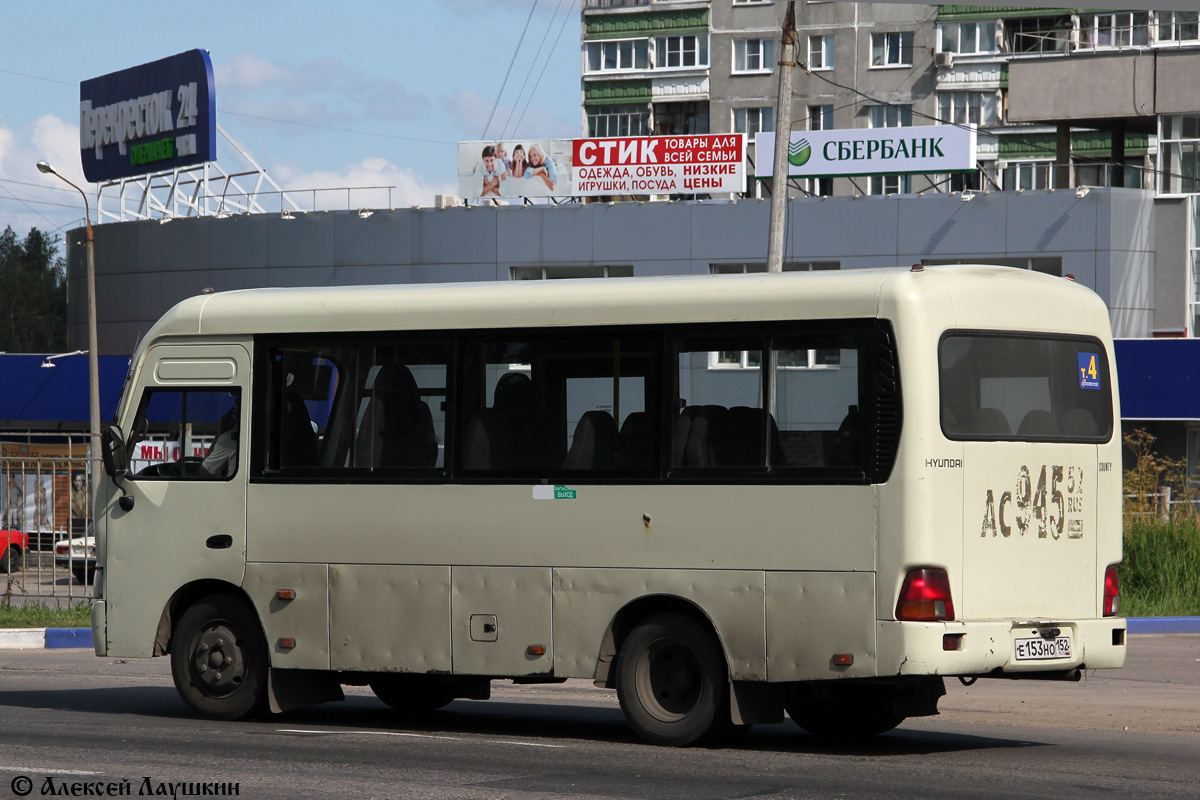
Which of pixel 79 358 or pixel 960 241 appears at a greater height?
pixel 960 241

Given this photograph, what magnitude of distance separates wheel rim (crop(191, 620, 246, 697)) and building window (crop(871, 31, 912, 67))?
197 feet

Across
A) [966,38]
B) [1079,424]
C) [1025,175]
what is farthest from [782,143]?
[1025,175]

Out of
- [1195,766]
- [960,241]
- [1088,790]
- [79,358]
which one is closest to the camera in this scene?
[1088,790]

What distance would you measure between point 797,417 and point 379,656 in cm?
314

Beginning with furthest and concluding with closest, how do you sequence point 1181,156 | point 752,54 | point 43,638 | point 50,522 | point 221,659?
point 752,54 < point 1181,156 < point 50,522 < point 43,638 < point 221,659

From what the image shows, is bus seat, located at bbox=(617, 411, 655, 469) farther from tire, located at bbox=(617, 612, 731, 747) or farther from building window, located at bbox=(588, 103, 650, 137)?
building window, located at bbox=(588, 103, 650, 137)

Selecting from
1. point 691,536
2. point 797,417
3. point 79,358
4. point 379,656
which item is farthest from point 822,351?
point 79,358

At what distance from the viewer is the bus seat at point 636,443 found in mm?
9469

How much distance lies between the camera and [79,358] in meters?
44.9

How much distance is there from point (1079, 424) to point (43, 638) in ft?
41.0

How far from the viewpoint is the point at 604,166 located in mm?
44719

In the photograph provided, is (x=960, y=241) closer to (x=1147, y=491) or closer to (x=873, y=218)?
(x=873, y=218)

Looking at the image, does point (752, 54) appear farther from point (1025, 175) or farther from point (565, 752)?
point (565, 752)

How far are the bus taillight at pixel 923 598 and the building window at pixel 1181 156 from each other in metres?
35.4
